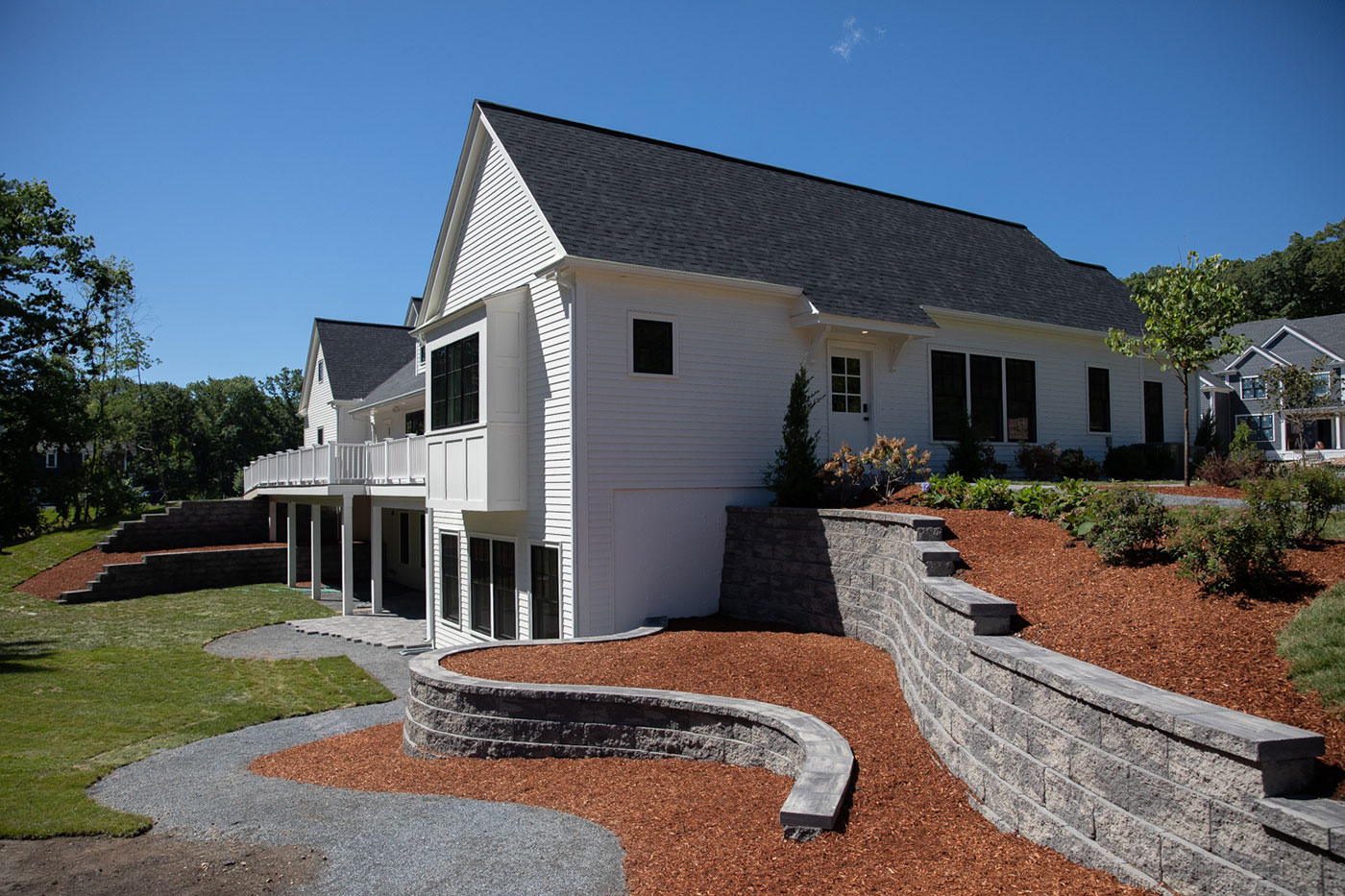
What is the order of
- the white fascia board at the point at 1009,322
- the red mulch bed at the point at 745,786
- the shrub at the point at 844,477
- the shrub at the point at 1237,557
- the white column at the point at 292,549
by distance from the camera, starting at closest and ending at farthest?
the red mulch bed at the point at 745,786 < the shrub at the point at 1237,557 < the shrub at the point at 844,477 < the white fascia board at the point at 1009,322 < the white column at the point at 292,549

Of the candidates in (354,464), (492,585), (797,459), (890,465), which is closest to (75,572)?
(354,464)

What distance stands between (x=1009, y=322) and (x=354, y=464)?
1469cm

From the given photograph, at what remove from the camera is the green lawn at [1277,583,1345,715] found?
3.76 m

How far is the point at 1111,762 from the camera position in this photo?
3811 millimetres

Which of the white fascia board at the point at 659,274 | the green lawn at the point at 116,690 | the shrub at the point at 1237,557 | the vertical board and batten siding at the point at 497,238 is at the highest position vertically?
the vertical board and batten siding at the point at 497,238

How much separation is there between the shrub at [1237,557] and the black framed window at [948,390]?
10010 mm

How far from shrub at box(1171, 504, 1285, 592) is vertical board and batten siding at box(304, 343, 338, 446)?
28.2m

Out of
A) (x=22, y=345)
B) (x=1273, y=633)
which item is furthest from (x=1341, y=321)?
(x=22, y=345)

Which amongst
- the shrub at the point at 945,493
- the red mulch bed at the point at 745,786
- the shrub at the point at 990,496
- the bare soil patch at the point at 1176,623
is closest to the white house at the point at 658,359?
the red mulch bed at the point at 745,786

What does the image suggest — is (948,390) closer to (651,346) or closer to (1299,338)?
(651,346)

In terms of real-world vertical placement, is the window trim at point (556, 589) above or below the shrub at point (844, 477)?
below

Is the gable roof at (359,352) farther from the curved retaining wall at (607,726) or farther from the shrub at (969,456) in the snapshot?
the curved retaining wall at (607,726)

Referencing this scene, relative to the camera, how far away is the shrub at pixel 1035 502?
8352mm

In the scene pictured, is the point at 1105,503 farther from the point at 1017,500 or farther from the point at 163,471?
the point at 163,471
